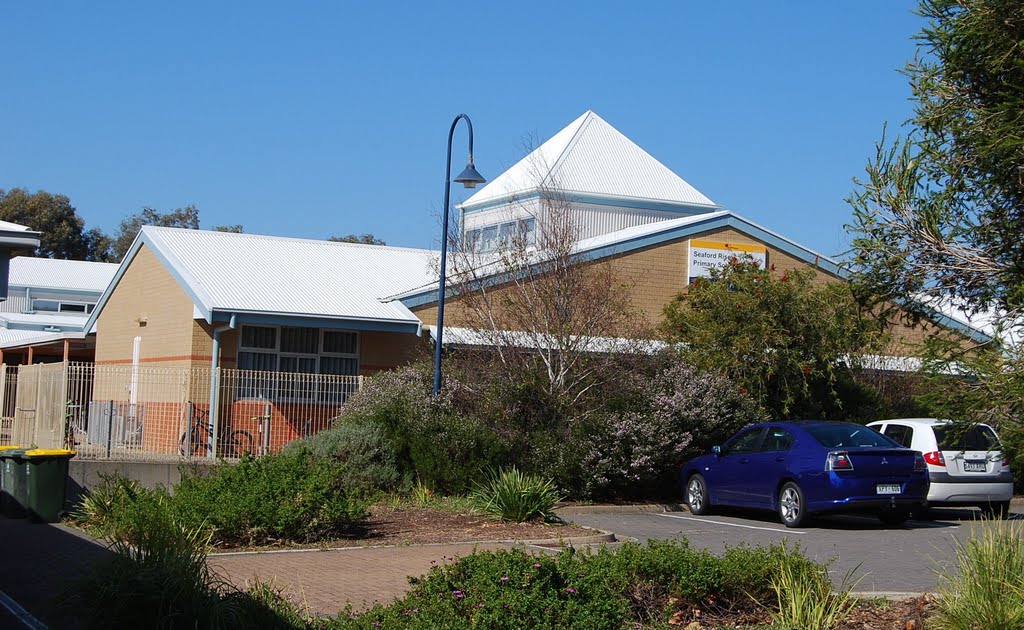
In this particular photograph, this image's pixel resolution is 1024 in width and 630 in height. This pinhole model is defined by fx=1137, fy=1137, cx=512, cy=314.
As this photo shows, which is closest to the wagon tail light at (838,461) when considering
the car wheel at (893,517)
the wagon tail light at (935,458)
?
the car wheel at (893,517)

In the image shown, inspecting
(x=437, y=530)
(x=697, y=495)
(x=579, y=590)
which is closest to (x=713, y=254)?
(x=697, y=495)

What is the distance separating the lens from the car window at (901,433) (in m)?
18.7

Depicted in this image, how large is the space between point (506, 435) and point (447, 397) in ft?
4.43

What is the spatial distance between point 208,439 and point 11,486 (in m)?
7.05

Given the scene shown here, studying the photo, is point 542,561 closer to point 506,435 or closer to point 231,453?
point 506,435

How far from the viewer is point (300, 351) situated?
82.7 feet

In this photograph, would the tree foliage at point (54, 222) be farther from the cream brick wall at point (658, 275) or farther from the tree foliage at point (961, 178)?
the tree foliage at point (961, 178)

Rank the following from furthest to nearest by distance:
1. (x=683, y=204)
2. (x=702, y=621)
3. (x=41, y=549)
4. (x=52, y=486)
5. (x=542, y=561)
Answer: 1. (x=683, y=204)
2. (x=52, y=486)
3. (x=41, y=549)
4. (x=702, y=621)
5. (x=542, y=561)

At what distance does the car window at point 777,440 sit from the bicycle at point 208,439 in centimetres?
999

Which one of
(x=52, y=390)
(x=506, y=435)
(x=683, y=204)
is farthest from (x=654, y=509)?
(x=683, y=204)

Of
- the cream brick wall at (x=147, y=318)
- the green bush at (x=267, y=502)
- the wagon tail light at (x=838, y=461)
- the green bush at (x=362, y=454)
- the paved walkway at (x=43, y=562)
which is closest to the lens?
the paved walkway at (x=43, y=562)

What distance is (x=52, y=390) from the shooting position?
20422mm

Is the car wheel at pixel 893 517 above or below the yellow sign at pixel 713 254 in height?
below

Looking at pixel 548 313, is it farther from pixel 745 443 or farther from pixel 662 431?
pixel 745 443
